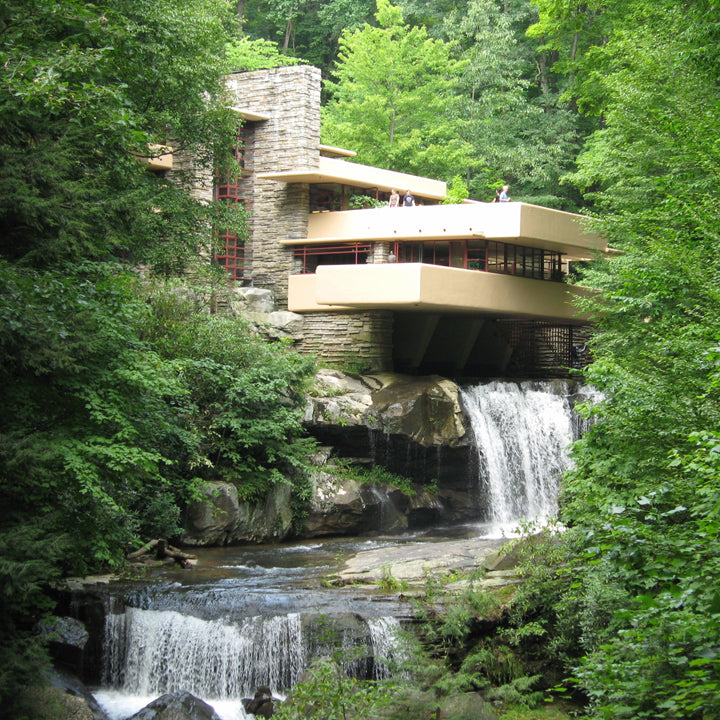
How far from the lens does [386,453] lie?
74.8 feet

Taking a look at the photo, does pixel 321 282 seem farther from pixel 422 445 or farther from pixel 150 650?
pixel 150 650

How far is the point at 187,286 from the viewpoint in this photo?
20812 millimetres

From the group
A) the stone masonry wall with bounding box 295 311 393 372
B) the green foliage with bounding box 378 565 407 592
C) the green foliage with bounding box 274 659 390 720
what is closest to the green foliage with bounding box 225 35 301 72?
the stone masonry wall with bounding box 295 311 393 372

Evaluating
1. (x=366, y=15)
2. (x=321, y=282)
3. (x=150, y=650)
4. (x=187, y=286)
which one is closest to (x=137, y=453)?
(x=150, y=650)

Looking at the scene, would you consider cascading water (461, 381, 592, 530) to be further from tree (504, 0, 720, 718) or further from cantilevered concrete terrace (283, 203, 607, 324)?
tree (504, 0, 720, 718)

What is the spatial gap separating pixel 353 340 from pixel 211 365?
8.59 meters

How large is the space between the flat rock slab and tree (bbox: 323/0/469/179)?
798 inches

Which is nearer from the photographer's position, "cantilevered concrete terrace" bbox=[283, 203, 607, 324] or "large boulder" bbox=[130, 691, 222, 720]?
"large boulder" bbox=[130, 691, 222, 720]

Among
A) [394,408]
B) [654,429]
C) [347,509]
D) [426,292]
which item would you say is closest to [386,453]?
[394,408]

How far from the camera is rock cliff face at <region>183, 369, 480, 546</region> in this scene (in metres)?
21.0

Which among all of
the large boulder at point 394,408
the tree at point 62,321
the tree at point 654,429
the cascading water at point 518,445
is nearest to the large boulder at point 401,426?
the large boulder at point 394,408

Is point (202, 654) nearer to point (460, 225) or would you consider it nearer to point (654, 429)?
point (654, 429)

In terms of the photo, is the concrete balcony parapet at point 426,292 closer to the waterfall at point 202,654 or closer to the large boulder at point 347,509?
the large boulder at point 347,509

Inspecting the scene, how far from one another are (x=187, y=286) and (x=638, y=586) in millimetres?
13393
